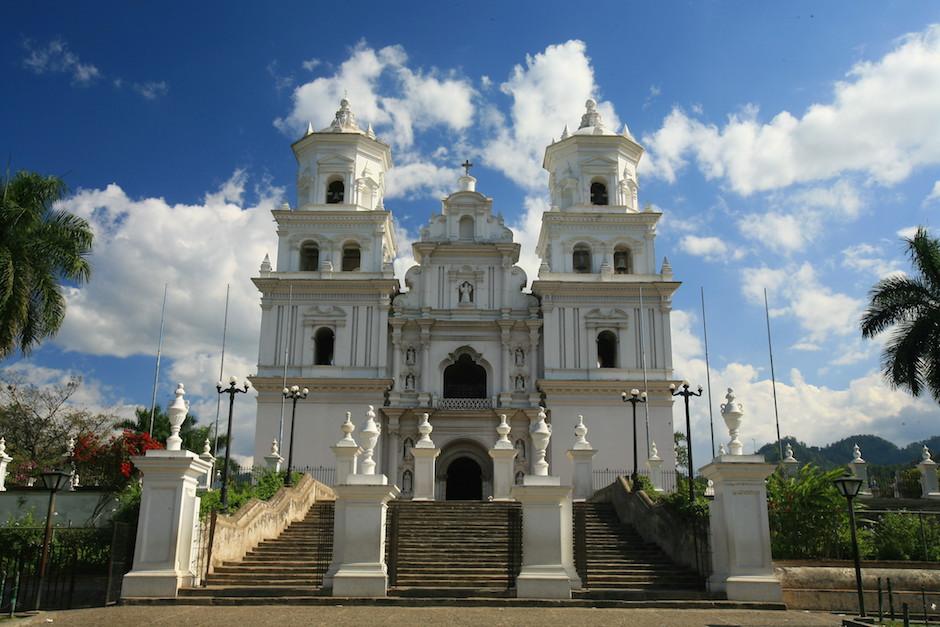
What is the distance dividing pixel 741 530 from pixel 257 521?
9.34 metres

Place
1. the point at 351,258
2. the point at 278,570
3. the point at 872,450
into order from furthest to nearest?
the point at 872,450 → the point at 351,258 → the point at 278,570

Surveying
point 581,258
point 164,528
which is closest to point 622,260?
point 581,258

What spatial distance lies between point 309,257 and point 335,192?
3.10 meters

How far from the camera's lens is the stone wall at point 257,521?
50.5ft

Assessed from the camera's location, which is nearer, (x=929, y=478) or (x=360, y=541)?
(x=360, y=541)

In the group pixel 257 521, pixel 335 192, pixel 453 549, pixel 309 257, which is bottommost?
pixel 453 549

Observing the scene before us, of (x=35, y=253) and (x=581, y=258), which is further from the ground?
(x=581, y=258)

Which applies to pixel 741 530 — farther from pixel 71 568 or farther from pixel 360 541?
pixel 71 568

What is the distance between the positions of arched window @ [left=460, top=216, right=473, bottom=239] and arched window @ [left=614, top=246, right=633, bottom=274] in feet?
20.0

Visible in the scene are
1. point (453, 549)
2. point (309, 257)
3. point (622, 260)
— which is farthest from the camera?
point (622, 260)

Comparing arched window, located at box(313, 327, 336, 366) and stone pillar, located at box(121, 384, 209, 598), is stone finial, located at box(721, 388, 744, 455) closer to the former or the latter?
stone pillar, located at box(121, 384, 209, 598)

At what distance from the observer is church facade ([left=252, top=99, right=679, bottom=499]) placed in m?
32.6

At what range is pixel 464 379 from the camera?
35375 mm

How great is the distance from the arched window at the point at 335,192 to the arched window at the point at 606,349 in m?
12.3
